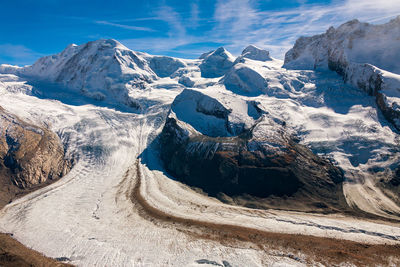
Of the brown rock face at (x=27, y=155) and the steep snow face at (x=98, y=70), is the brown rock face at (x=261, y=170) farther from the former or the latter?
the steep snow face at (x=98, y=70)

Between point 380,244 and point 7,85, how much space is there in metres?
144

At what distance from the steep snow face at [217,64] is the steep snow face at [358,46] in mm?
56237

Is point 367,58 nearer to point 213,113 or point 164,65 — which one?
point 213,113

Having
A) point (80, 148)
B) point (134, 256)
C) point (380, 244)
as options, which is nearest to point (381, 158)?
point (380, 244)

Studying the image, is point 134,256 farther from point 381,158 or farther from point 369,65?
point 369,65

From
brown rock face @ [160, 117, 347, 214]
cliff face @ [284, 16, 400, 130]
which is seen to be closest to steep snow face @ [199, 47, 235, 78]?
cliff face @ [284, 16, 400, 130]

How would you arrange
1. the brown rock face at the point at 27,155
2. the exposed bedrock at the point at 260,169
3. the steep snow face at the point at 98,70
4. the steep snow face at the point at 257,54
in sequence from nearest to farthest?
1. the exposed bedrock at the point at 260,169
2. the brown rock face at the point at 27,155
3. the steep snow face at the point at 98,70
4. the steep snow face at the point at 257,54

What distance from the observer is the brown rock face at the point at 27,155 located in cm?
5372

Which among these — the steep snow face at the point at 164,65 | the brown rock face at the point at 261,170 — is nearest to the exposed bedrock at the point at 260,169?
the brown rock face at the point at 261,170

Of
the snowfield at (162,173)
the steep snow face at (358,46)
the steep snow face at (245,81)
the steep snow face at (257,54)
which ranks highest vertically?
the steep snow face at (257,54)

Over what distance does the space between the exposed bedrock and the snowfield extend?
117 inches

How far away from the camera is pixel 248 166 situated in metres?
49.5

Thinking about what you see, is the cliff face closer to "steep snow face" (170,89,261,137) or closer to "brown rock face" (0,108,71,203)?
"steep snow face" (170,89,261,137)

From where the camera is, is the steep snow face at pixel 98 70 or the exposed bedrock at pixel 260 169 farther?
the steep snow face at pixel 98 70
